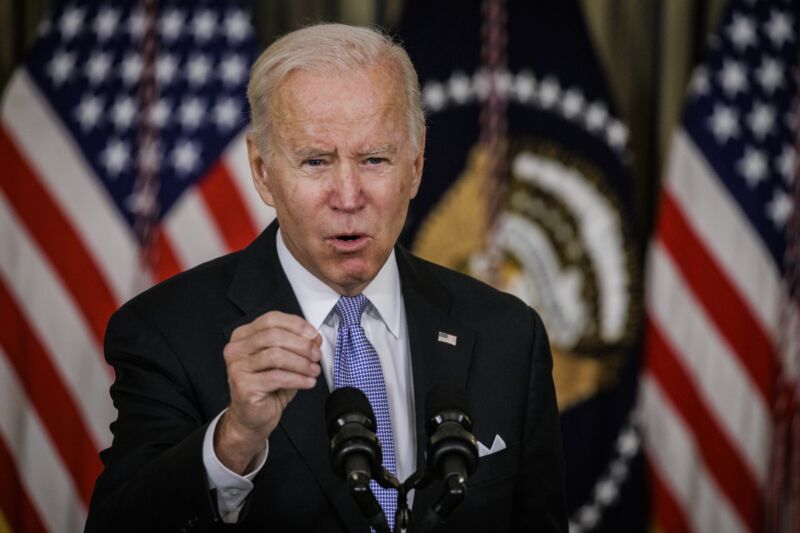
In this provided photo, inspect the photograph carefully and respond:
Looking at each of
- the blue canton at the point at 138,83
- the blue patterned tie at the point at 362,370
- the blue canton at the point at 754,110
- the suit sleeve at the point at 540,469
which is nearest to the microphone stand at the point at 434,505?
the blue patterned tie at the point at 362,370

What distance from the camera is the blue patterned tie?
193 cm

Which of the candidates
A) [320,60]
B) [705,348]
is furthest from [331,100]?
[705,348]

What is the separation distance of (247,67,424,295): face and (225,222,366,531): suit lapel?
12 cm

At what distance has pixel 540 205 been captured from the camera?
14.0ft

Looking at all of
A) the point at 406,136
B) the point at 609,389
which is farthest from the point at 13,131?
the point at 406,136

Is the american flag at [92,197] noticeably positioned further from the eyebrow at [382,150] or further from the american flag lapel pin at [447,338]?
the eyebrow at [382,150]

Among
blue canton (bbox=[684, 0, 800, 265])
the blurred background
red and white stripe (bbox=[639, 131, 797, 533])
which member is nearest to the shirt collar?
the blurred background

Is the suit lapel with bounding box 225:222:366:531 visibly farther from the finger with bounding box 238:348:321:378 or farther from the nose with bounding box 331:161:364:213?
the finger with bounding box 238:348:321:378

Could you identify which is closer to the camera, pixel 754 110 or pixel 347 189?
pixel 347 189

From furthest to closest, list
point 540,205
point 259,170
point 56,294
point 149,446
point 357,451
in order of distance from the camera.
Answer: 1. point 540,205
2. point 56,294
3. point 259,170
4. point 149,446
5. point 357,451

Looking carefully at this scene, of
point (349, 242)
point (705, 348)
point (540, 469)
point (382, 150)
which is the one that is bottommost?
point (705, 348)

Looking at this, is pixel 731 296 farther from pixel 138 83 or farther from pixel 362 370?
pixel 362 370

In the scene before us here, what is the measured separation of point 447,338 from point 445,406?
59 cm

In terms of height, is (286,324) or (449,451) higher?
(286,324)
